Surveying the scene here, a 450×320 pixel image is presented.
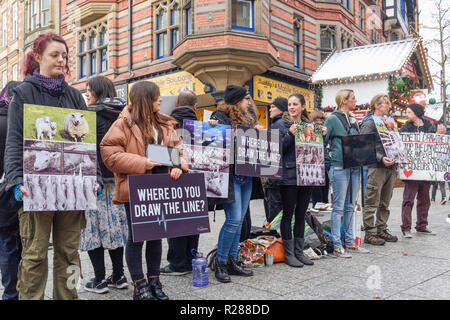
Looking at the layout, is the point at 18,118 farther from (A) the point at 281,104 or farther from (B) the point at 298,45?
(B) the point at 298,45

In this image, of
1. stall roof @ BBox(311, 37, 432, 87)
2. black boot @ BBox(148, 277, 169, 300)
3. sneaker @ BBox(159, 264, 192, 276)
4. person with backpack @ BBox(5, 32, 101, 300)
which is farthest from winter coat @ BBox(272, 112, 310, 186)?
stall roof @ BBox(311, 37, 432, 87)

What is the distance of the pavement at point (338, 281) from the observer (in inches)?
138

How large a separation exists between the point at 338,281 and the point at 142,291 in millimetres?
1927

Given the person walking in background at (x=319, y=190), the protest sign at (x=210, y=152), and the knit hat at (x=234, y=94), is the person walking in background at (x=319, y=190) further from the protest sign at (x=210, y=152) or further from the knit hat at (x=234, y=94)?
the protest sign at (x=210, y=152)

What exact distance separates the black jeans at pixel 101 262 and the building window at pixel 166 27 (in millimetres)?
11841

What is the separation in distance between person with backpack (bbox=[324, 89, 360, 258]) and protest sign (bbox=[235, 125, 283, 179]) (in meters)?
1.14

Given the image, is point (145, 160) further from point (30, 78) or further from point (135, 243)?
point (30, 78)

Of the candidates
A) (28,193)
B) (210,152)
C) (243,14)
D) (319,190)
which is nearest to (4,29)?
(243,14)

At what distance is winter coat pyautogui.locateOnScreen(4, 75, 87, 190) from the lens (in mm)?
2609

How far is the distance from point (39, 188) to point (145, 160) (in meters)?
0.81

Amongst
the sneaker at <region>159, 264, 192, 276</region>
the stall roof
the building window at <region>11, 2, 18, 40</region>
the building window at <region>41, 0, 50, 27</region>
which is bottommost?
the sneaker at <region>159, 264, 192, 276</region>

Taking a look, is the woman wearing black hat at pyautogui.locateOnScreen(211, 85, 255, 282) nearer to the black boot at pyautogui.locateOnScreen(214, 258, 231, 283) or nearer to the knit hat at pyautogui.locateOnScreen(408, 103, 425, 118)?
the black boot at pyautogui.locateOnScreen(214, 258, 231, 283)

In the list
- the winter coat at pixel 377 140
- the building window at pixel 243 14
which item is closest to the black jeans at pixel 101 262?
the winter coat at pixel 377 140

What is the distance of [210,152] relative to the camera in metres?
4.00
